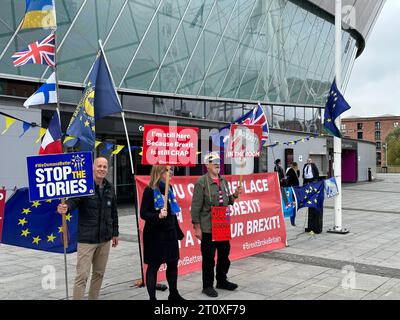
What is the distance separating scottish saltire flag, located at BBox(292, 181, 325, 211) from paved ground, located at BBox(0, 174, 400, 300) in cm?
80

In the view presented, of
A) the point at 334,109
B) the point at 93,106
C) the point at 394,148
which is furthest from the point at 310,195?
the point at 394,148

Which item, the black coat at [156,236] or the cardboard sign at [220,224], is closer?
the black coat at [156,236]

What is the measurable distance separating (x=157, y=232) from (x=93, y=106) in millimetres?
2034

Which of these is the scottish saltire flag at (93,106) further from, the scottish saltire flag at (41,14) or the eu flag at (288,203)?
the eu flag at (288,203)

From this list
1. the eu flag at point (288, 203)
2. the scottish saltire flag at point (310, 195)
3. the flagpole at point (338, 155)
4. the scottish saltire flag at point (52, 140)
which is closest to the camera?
the scottish saltire flag at point (52, 140)

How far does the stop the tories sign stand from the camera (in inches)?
216

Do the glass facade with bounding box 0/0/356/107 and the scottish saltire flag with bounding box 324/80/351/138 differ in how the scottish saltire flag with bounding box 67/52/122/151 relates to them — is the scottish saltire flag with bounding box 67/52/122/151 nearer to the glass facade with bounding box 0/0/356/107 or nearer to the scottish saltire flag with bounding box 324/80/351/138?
the scottish saltire flag with bounding box 324/80/351/138

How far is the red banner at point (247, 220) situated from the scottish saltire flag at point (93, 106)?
A: 1658mm

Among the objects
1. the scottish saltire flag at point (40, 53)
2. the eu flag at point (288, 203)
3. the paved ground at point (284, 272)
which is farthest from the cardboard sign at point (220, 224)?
the eu flag at point (288, 203)

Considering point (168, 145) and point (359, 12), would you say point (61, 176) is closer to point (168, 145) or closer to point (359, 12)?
point (168, 145)

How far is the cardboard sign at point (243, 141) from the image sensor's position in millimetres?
7125

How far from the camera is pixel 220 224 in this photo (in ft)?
19.3

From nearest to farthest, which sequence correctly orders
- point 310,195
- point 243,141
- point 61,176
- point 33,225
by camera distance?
point 61,176
point 33,225
point 243,141
point 310,195
